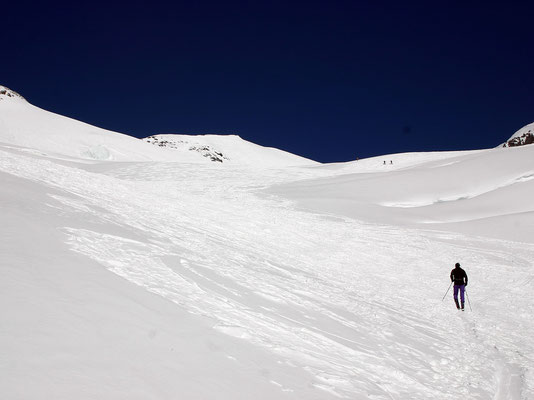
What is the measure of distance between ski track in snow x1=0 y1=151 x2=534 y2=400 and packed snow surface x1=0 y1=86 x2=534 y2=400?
53 mm

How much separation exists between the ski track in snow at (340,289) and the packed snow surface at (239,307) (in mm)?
53

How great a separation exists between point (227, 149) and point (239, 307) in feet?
472

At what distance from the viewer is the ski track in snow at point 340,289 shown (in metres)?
6.30

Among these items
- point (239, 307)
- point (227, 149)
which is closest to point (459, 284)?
point (239, 307)

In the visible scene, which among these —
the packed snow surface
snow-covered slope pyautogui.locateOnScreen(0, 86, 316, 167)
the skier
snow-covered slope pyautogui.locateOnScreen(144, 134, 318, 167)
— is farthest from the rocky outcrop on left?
the skier

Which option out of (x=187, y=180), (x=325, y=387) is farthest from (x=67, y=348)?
(x=187, y=180)

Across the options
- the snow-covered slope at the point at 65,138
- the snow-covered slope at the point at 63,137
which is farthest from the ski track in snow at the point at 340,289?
the snow-covered slope at the point at 63,137

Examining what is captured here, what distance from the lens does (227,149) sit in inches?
5866

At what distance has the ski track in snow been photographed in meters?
6.30

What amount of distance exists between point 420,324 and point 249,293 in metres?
4.62

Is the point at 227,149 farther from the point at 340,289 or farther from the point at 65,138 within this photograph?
the point at 340,289

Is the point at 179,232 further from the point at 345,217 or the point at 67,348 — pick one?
the point at 345,217

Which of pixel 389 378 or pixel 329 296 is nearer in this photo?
pixel 389 378

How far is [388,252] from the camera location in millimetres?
19094
